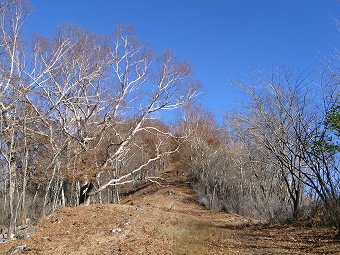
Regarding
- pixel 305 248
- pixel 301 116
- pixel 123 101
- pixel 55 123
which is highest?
pixel 123 101

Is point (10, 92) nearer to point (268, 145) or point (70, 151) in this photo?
point (70, 151)

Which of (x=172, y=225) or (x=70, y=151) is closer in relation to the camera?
(x=172, y=225)

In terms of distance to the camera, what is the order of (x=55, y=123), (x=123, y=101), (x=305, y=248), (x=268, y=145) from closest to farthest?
1. (x=305, y=248)
2. (x=268, y=145)
3. (x=55, y=123)
4. (x=123, y=101)

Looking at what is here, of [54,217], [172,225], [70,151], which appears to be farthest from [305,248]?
[70,151]

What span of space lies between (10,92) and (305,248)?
13.8 metres

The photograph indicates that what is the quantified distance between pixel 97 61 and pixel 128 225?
11.6m

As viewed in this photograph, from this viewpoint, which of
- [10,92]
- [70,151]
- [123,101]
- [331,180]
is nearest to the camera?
[331,180]

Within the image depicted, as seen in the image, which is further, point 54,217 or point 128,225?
point 54,217

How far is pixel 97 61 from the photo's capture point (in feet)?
68.2

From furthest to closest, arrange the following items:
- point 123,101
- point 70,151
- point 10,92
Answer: point 123,101 → point 70,151 → point 10,92

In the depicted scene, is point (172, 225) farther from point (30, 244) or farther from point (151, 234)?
point (30, 244)

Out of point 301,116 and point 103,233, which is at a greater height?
point 301,116

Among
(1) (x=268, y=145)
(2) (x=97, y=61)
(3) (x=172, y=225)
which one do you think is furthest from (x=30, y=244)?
(2) (x=97, y=61)

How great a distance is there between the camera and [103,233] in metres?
10.9
